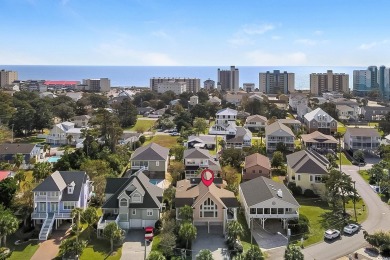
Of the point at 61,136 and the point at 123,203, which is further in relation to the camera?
the point at 61,136

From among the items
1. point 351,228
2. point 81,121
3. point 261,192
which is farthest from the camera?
point 81,121

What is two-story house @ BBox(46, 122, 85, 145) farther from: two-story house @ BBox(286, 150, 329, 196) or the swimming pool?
two-story house @ BBox(286, 150, 329, 196)

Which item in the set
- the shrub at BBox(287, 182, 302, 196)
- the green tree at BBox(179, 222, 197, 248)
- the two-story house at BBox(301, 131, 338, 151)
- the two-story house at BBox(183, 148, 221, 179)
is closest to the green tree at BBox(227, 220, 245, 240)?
the green tree at BBox(179, 222, 197, 248)

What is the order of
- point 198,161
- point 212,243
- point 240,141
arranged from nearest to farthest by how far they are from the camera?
point 212,243
point 198,161
point 240,141

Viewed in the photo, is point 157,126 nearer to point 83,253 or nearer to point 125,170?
point 125,170

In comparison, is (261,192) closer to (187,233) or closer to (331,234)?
(331,234)

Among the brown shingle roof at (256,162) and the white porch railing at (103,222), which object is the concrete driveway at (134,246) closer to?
the white porch railing at (103,222)

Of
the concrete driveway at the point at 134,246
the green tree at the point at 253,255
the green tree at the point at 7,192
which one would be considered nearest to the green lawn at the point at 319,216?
the green tree at the point at 253,255

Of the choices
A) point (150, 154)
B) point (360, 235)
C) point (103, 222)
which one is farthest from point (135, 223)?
point (360, 235)
